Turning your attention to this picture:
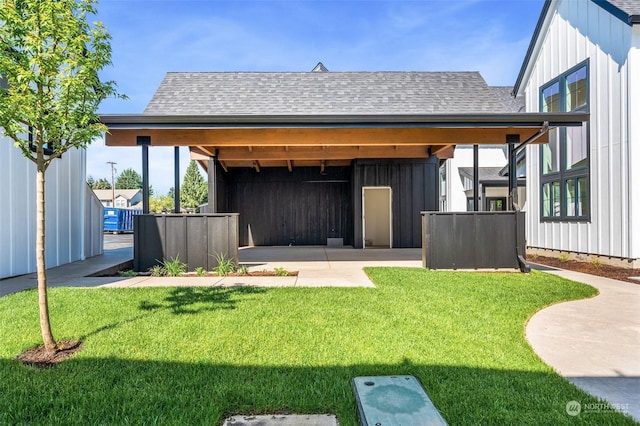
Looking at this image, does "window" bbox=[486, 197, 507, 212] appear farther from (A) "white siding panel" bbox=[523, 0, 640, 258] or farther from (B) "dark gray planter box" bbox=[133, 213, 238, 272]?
(B) "dark gray planter box" bbox=[133, 213, 238, 272]

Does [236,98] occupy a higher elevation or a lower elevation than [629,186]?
higher

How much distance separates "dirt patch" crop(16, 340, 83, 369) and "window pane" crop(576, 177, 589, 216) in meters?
9.98

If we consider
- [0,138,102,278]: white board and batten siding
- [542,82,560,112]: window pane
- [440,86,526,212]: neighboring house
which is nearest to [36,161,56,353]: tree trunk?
[0,138,102,278]: white board and batten siding

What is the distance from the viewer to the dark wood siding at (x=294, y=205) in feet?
45.2

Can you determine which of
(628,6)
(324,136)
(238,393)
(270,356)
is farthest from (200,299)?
→ (628,6)

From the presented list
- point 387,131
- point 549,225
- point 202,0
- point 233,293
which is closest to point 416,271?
point 387,131

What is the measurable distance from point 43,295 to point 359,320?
295cm

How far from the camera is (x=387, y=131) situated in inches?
292

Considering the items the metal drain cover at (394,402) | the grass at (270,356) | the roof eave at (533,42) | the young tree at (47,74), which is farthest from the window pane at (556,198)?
the young tree at (47,74)

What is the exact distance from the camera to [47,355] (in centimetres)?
291

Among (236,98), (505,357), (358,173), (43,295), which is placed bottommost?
(505,357)

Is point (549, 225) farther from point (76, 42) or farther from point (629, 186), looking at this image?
point (76, 42)

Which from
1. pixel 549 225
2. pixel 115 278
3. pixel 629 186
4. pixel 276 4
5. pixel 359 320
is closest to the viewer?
pixel 359 320

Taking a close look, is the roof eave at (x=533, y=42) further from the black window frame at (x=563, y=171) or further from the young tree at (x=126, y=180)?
the young tree at (x=126, y=180)
